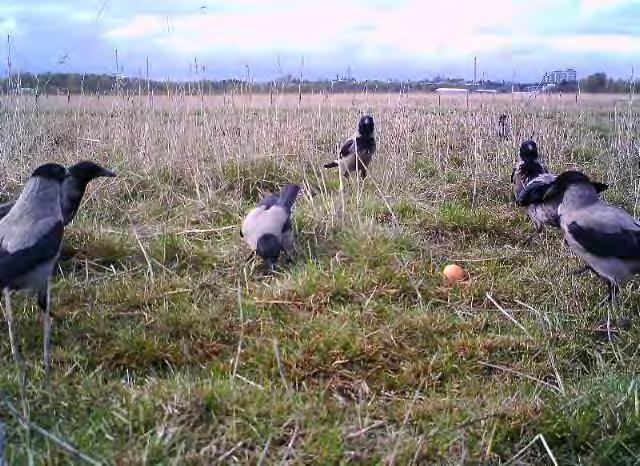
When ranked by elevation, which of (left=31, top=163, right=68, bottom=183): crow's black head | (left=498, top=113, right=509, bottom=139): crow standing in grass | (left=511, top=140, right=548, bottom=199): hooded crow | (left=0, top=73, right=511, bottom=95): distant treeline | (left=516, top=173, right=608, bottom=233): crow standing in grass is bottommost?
(left=516, top=173, right=608, bottom=233): crow standing in grass

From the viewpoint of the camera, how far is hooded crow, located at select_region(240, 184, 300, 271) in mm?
5223

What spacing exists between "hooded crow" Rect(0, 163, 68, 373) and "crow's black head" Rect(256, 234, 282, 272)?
1.41 meters

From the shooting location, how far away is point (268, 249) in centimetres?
521

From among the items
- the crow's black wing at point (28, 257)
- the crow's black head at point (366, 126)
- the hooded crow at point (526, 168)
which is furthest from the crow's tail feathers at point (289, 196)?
the crow's black head at point (366, 126)

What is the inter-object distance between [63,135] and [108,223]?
3.52 metres

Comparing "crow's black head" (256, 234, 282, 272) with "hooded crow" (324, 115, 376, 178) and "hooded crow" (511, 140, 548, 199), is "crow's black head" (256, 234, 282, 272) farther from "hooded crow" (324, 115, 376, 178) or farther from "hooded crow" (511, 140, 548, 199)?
"hooded crow" (324, 115, 376, 178)

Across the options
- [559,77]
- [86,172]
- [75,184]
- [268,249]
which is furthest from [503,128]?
[75,184]

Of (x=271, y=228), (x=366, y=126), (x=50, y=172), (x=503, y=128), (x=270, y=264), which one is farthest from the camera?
(x=503, y=128)

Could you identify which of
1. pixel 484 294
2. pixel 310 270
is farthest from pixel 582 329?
pixel 310 270

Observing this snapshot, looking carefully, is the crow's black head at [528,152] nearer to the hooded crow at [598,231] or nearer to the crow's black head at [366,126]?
the hooded crow at [598,231]

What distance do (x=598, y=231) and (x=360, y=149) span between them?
4554 mm

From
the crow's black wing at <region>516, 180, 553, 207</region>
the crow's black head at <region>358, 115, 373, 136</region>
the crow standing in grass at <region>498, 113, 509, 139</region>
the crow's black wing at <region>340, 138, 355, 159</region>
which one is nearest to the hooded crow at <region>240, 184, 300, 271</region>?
the crow's black wing at <region>516, 180, 553, 207</region>

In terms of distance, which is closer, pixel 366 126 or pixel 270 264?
pixel 270 264

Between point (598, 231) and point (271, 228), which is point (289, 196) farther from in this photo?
point (598, 231)
